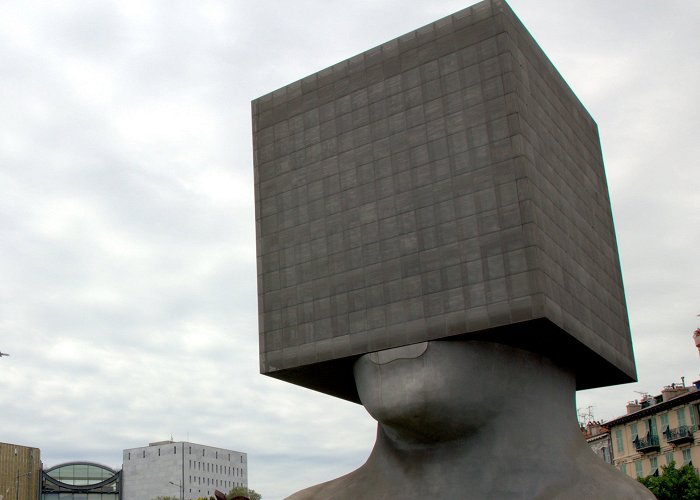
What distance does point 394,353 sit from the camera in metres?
36.0

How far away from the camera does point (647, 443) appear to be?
75.8 meters

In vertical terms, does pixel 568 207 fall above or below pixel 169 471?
below

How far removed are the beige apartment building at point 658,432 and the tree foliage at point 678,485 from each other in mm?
11330

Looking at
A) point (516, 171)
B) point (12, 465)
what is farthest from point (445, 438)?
point (12, 465)

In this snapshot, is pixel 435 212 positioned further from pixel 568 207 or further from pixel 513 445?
pixel 513 445

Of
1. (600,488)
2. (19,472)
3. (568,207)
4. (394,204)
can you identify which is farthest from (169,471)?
(600,488)

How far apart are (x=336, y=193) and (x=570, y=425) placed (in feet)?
43.0

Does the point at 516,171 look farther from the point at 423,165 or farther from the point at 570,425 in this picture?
the point at 570,425

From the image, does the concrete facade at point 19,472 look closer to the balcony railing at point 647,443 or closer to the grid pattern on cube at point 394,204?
the balcony railing at point 647,443

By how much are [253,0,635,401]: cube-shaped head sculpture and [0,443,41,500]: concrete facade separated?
81.1 m

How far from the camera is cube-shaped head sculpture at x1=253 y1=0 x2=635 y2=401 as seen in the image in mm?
35031

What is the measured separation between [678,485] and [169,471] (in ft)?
363

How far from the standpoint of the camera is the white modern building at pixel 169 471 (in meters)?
154

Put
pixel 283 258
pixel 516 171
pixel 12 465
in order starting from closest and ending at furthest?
pixel 516 171 → pixel 283 258 → pixel 12 465
